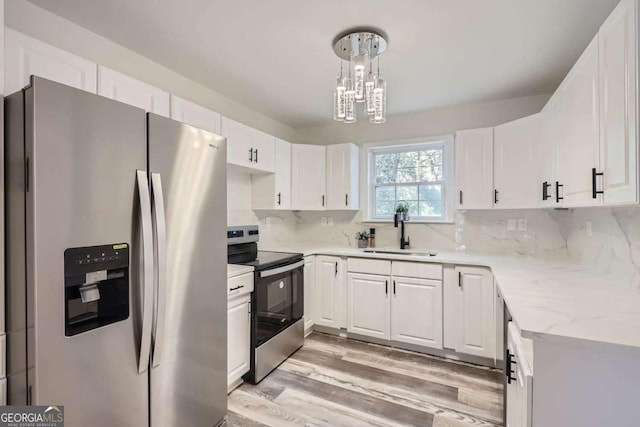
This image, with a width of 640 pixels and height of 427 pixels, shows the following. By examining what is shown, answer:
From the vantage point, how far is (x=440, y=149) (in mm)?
3365

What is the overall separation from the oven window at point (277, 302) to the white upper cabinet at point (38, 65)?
167cm

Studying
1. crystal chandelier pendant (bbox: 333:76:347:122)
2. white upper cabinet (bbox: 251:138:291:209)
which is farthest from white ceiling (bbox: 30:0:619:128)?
white upper cabinet (bbox: 251:138:291:209)

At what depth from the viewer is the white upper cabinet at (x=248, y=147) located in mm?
2588

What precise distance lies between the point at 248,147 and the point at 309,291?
5.24 feet

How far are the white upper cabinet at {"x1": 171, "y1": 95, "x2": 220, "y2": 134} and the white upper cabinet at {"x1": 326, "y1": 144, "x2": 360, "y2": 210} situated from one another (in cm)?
149

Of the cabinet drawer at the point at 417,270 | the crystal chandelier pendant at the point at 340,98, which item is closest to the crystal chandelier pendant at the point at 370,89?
the crystal chandelier pendant at the point at 340,98

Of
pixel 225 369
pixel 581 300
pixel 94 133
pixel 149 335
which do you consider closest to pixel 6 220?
pixel 94 133

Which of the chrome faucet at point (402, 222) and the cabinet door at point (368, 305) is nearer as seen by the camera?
the cabinet door at point (368, 305)

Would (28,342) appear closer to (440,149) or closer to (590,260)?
(590,260)

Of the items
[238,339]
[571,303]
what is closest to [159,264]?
[238,339]

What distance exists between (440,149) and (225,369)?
300cm

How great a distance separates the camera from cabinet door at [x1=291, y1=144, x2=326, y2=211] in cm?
355

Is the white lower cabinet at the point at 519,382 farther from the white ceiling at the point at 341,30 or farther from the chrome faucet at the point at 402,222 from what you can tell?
the chrome faucet at the point at 402,222

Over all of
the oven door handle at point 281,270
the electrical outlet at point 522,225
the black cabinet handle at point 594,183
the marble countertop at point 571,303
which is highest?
the black cabinet handle at point 594,183
